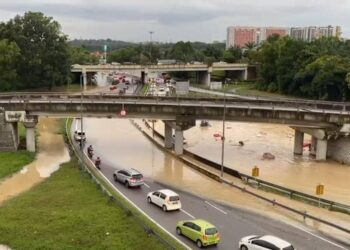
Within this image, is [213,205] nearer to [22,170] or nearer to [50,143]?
[22,170]

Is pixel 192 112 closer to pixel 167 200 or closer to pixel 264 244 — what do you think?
pixel 167 200

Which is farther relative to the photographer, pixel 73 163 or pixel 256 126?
pixel 256 126

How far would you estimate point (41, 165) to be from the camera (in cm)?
5369

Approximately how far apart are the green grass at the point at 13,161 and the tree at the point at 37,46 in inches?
2306

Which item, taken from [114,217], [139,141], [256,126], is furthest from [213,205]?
[256,126]

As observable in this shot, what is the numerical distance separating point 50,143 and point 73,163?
15.6 metres

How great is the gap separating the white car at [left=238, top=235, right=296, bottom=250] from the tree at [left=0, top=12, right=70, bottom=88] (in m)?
92.2

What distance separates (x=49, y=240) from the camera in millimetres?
29312

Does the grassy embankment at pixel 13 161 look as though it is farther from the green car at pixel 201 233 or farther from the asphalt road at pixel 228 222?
the green car at pixel 201 233

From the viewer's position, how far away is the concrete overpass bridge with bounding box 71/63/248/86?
146m

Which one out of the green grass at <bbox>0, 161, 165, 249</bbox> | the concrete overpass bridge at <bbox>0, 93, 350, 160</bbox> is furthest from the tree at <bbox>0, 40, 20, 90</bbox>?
the green grass at <bbox>0, 161, 165, 249</bbox>

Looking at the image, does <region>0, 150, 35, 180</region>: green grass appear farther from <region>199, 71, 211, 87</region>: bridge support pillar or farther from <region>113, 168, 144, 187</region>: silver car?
<region>199, 71, 211, 87</region>: bridge support pillar

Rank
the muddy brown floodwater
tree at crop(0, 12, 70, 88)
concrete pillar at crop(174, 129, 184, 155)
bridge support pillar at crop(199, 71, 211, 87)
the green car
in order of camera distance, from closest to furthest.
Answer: the green car
the muddy brown floodwater
concrete pillar at crop(174, 129, 184, 155)
tree at crop(0, 12, 70, 88)
bridge support pillar at crop(199, 71, 211, 87)

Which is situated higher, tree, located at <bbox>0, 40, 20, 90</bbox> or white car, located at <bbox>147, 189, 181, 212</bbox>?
tree, located at <bbox>0, 40, 20, 90</bbox>
